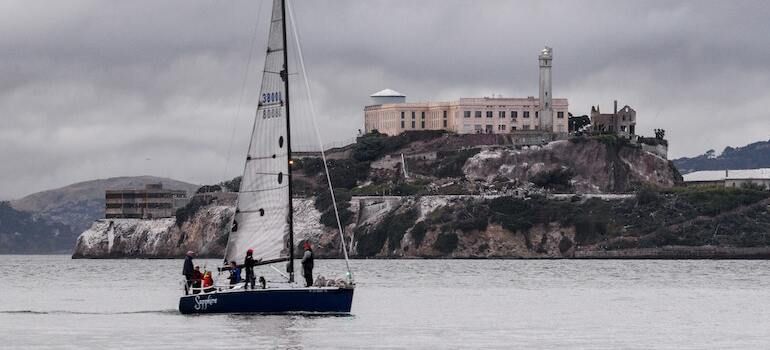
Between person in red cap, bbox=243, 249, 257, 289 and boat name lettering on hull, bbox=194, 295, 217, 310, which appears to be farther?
boat name lettering on hull, bbox=194, 295, 217, 310

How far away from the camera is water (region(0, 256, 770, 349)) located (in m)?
50.1

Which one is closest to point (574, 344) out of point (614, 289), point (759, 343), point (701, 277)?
point (759, 343)

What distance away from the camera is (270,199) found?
56375 millimetres

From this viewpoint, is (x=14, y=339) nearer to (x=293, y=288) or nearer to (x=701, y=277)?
(x=293, y=288)

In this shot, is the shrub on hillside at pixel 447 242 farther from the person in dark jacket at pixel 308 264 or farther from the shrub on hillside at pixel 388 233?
the person in dark jacket at pixel 308 264

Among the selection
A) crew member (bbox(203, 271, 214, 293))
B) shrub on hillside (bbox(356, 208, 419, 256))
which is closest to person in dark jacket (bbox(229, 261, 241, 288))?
→ crew member (bbox(203, 271, 214, 293))

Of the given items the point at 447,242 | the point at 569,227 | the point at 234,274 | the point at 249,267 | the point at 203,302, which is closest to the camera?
the point at 249,267

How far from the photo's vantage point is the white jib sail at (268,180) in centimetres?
5612

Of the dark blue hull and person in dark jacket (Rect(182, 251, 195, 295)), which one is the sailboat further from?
person in dark jacket (Rect(182, 251, 195, 295))

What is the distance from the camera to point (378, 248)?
195 meters

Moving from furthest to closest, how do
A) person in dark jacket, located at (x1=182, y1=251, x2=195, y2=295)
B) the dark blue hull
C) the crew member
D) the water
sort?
person in dark jacket, located at (x1=182, y1=251, x2=195, y2=295), the crew member, the dark blue hull, the water

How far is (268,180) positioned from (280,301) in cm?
419

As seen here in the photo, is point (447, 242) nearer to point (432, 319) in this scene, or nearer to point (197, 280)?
point (432, 319)

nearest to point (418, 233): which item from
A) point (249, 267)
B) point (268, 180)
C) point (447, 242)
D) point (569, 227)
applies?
point (447, 242)
